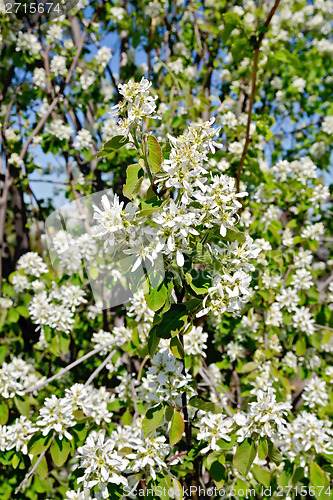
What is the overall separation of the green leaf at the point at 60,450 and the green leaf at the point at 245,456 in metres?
0.64

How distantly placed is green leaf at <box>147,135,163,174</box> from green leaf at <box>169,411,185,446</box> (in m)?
0.72

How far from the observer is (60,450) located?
147cm

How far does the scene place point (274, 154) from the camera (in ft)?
8.52

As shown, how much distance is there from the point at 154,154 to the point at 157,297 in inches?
15.1

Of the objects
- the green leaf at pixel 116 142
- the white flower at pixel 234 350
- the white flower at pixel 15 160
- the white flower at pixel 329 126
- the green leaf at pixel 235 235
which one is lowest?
Result: the white flower at pixel 234 350

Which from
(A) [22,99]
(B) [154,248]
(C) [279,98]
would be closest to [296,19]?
(C) [279,98]

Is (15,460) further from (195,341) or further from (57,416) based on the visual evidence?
(195,341)

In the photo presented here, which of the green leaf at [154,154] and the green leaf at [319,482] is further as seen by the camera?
the green leaf at [319,482]

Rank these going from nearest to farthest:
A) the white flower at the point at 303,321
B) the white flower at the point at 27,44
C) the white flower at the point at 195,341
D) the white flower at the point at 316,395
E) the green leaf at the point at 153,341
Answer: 1. the green leaf at the point at 153,341
2. the white flower at the point at 195,341
3. the white flower at the point at 316,395
4. the white flower at the point at 303,321
5. the white flower at the point at 27,44

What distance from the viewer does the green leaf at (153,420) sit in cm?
119

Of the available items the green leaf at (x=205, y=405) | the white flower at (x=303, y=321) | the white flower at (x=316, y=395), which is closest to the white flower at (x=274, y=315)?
the white flower at (x=303, y=321)

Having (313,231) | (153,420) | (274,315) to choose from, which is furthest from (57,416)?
(313,231)

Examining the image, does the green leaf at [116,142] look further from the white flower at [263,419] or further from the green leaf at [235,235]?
the white flower at [263,419]

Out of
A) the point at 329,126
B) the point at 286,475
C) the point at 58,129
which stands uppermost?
the point at 58,129
